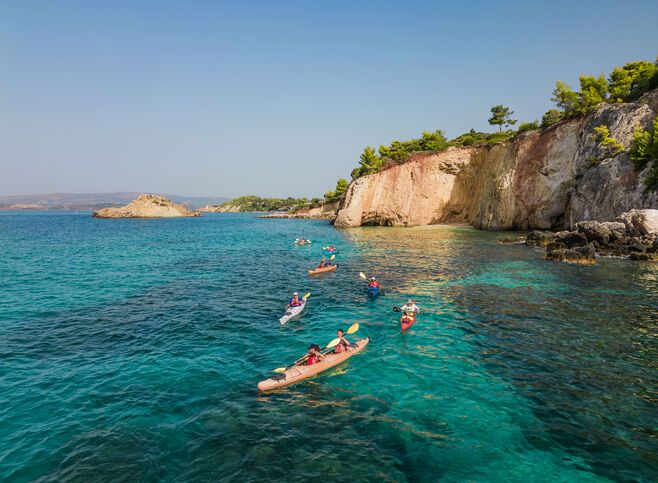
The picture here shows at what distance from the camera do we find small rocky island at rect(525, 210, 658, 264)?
113 ft

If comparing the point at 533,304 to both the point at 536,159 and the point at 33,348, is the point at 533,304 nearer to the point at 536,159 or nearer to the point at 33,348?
the point at 33,348

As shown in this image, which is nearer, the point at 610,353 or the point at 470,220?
the point at 610,353

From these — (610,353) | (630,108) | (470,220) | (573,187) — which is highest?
(630,108)

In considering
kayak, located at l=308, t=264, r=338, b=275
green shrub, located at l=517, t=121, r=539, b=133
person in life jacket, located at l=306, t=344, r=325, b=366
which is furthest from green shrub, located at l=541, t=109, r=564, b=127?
person in life jacket, located at l=306, t=344, r=325, b=366

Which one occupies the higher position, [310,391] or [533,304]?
[533,304]

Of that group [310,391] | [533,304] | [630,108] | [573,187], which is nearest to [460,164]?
[573,187]

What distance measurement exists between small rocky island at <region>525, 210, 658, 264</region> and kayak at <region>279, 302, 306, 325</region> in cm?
2814

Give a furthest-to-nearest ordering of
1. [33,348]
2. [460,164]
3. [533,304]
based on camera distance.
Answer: [460,164] < [533,304] < [33,348]

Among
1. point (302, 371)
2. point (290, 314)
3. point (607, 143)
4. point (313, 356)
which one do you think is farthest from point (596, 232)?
point (302, 371)

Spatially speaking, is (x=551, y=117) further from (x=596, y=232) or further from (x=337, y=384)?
(x=337, y=384)

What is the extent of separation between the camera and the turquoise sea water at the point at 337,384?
9.47 meters

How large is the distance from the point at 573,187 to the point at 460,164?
25.2 meters

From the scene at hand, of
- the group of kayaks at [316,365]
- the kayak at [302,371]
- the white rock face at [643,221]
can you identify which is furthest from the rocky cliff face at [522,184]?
the kayak at [302,371]

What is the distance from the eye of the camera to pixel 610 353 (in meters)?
15.4
